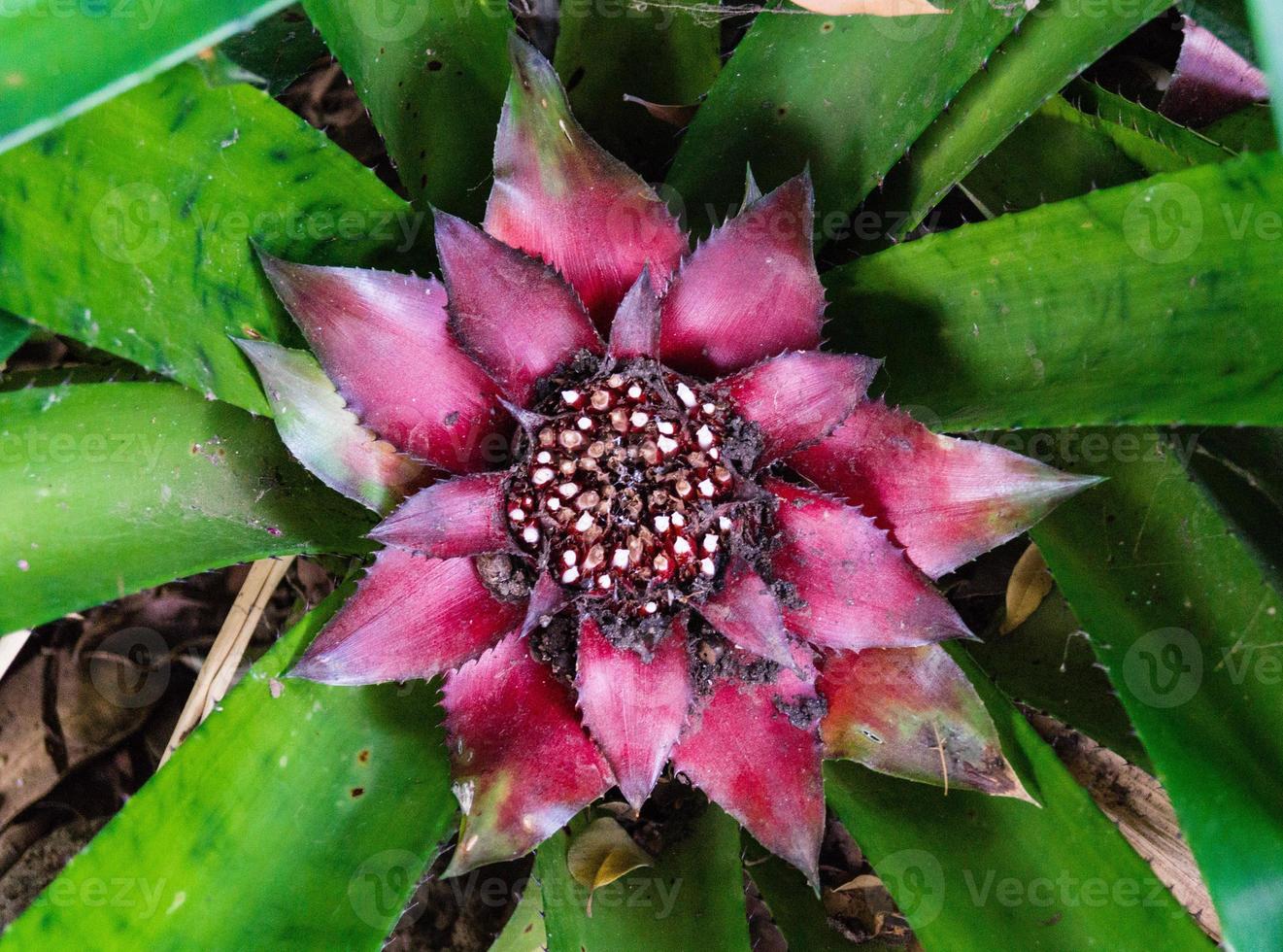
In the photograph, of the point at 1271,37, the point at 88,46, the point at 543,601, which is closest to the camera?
the point at 1271,37

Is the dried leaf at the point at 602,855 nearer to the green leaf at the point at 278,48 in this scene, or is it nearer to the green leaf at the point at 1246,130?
the green leaf at the point at 278,48

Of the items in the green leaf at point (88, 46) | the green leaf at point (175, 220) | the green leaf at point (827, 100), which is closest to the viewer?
the green leaf at point (88, 46)

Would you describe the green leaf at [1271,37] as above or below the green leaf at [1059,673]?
above

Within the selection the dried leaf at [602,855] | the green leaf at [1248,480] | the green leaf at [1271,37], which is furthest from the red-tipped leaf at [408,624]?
the green leaf at [1248,480]

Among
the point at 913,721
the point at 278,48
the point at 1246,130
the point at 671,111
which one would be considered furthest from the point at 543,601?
the point at 1246,130

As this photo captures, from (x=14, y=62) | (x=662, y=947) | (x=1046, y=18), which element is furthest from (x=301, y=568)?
(x=1046, y=18)

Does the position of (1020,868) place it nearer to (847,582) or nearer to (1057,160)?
(847,582)

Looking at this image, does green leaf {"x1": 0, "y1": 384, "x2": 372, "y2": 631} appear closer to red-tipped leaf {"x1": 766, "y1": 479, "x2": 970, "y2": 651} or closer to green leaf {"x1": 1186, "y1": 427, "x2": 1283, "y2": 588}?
red-tipped leaf {"x1": 766, "y1": 479, "x2": 970, "y2": 651}
